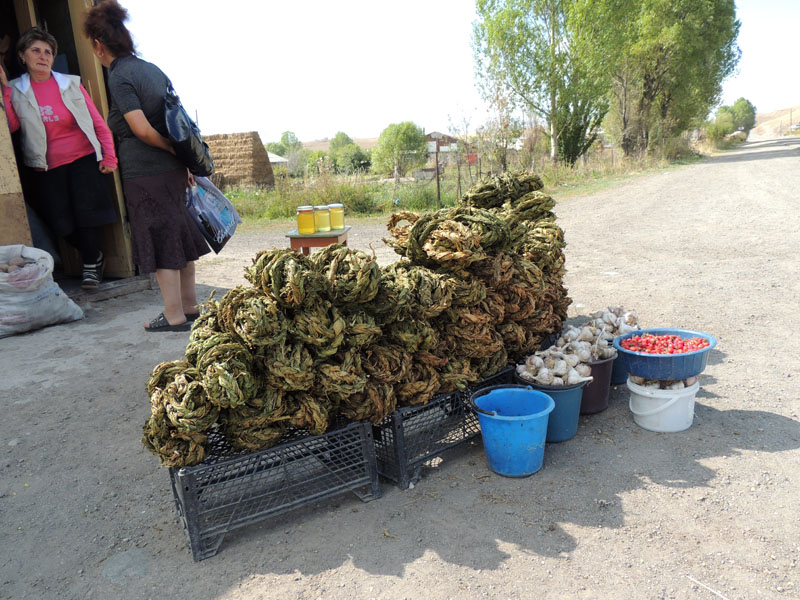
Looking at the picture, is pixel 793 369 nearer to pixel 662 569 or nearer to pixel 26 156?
pixel 662 569

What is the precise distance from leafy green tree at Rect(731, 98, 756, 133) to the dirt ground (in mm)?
106622

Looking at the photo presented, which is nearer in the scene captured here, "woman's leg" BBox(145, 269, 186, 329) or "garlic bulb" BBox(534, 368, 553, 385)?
"garlic bulb" BBox(534, 368, 553, 385)

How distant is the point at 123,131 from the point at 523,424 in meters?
3.54

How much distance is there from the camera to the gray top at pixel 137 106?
411cm

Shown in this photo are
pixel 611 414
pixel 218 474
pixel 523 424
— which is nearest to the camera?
pixel 218 474

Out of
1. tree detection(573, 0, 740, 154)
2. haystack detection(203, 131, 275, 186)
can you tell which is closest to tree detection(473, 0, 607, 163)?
tree detection(573, 0, 740, 154)

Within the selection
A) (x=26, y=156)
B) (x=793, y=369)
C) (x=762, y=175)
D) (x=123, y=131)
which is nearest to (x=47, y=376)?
(x=123, y=131)

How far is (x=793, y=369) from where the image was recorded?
3.94 meters

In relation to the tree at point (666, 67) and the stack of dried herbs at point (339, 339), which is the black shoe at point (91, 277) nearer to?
the stack of dried herbs at point (339, 339)

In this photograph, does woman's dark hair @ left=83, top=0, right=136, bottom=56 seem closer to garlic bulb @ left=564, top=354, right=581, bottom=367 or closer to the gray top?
the gray top

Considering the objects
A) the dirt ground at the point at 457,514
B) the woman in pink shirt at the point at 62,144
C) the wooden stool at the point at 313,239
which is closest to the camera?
the dirt ground at the point at 457,514

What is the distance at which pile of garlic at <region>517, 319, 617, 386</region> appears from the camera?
10.4 ft

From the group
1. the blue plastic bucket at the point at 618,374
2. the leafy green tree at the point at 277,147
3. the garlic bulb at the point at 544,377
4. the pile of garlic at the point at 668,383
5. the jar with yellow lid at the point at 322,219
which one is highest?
the leafy green tree at the point at 277,147

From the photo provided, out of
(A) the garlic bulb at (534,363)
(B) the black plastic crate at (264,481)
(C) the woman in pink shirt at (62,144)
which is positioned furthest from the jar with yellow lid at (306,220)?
(B) the black plastic crate at (264,481)
